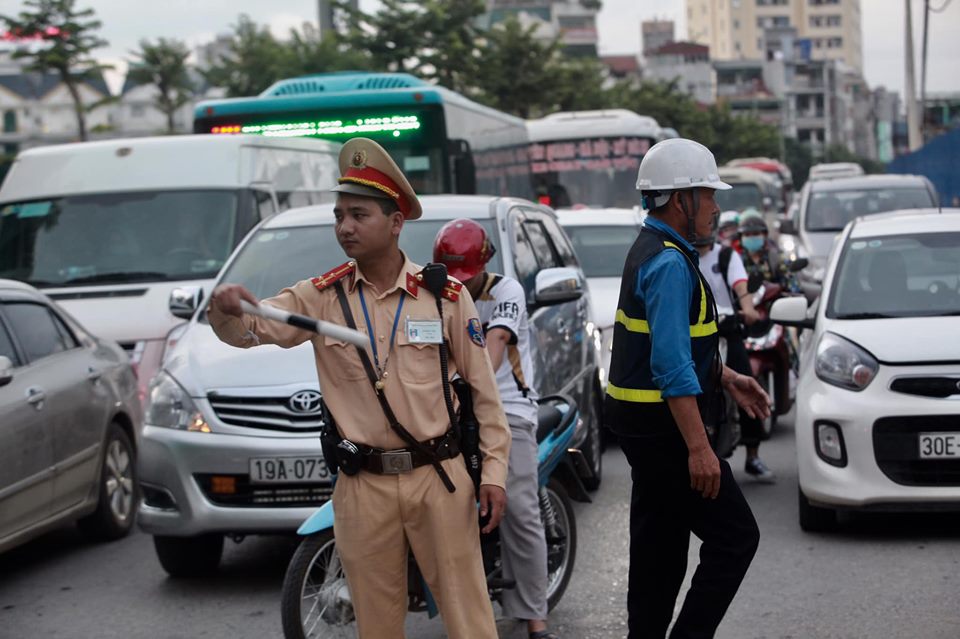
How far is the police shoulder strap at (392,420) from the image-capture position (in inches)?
157

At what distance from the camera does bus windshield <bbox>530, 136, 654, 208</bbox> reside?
23.1 meters

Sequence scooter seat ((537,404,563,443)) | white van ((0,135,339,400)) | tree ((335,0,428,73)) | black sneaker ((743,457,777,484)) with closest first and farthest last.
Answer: scooter seat ((537,404,563,443)) → black sneaker ((743,457,777,484)) → white van ((0,135,339,400)) → tree ((335,0,428,73))

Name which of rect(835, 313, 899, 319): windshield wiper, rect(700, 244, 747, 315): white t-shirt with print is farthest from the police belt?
rect(700, 244, 747, 315): white t-shirt with print

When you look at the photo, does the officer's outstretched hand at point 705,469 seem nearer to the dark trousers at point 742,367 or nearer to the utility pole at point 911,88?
the dark trousers at point 742,367

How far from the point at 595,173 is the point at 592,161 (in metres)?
0.21

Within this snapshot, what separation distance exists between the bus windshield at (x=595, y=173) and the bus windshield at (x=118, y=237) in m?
11.7

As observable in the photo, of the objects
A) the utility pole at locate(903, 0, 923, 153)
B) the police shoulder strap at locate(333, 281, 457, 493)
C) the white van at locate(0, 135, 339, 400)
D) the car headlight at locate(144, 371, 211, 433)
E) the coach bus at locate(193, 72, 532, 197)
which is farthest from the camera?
the utility pole at locate(903, 0, 923, 153)

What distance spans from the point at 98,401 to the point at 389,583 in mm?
4770

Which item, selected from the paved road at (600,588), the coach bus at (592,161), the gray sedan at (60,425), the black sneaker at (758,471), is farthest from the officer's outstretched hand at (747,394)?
the coach bus at (592,161)

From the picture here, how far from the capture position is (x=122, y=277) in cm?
1116

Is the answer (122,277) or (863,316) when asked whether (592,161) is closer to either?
(122,277)

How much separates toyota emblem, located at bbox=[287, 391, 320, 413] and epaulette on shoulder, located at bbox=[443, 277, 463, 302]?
278 centimetres

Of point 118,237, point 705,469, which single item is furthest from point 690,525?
point 118,237

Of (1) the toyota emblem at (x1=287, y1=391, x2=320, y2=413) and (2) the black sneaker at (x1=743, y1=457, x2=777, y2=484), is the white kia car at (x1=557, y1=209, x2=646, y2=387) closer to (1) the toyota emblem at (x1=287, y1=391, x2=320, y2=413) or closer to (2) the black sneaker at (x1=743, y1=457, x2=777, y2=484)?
(2) the black sneaker at (x1=743, y1=457, x2=777, y2=484)
